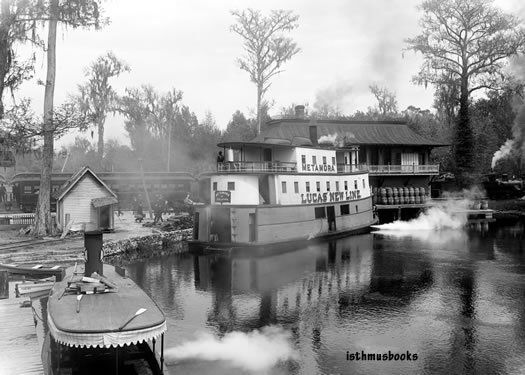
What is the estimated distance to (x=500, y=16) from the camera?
5294 centimetres

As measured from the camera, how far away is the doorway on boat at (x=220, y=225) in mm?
31719

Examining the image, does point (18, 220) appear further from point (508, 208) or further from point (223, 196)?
point (508, 208)

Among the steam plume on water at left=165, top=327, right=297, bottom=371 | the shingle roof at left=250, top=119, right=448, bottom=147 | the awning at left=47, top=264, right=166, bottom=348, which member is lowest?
the steam plume on water at left=165, top=327, right=297, bottom=371

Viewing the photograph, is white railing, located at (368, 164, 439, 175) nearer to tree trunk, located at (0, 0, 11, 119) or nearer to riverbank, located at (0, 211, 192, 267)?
riverbank, located at (0, 211, 192, 267)

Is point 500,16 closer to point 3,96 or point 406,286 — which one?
point 406,286

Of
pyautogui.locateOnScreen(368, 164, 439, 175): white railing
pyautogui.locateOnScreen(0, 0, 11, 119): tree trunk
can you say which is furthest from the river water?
pyautogui.locateOnScreen(368, 164, 439, 175): white railing

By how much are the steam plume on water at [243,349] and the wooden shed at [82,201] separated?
19767 millimetres

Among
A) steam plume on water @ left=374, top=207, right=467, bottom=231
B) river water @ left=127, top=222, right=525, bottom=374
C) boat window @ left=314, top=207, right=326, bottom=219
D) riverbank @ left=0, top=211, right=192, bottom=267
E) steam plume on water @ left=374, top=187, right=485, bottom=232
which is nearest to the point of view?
river water @ left=127, top=222, right=525, bottom=374

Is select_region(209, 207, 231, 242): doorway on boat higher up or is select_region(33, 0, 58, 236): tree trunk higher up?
select_region(33, 0, 58, 236): tree trunk

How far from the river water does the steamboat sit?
5.47 feet

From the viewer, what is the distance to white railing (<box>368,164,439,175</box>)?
54062 mm

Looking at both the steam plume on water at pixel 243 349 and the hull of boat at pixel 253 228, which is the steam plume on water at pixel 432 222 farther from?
the steam plume on water at pixel 243 349

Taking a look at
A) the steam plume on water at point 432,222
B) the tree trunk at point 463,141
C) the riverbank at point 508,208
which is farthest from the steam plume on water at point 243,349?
the tree trunk at point 463,141

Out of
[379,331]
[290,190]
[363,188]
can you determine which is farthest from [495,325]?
[363,188]
